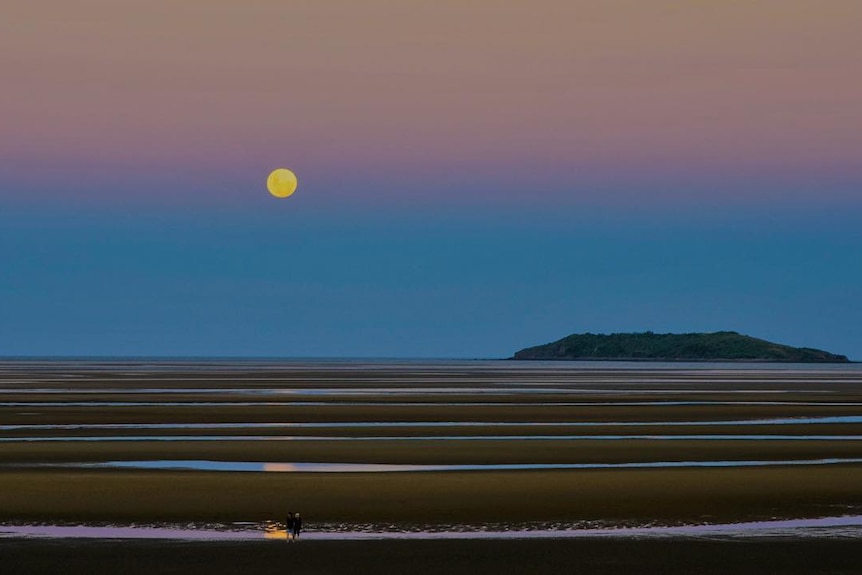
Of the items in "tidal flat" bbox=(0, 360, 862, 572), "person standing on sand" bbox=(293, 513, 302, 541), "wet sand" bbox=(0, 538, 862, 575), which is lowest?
"wet sand" bbox=(0, 538, 862, 575)

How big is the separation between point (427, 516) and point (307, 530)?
2689 millimetres

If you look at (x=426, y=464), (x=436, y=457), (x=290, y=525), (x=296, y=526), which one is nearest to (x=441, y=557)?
(x=296, y=526)

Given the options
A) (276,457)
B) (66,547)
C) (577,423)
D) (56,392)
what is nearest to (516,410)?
(577,423)

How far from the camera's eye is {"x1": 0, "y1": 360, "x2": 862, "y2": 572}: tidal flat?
2614 cm

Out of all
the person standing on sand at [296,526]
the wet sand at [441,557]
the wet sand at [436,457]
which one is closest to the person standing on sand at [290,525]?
the person standing on sand at [296,526]

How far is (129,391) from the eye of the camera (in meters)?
85.8

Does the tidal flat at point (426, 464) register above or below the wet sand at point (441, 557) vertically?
above

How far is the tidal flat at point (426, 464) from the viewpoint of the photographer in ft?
85.8

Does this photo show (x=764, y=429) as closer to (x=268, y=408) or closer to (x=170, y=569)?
(x=268, y=408)

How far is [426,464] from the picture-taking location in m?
35.5

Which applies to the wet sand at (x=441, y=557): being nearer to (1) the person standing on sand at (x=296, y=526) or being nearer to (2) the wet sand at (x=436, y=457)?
(1) the person standing on sand at (x=296, y=526)

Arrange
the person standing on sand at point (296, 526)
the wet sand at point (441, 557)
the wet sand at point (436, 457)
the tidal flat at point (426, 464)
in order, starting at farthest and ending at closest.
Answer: the wet sand at point (436, 457) < the tidal flat at point (426, 464) < the person standing on sand at point (296, 526) < the wet sand at point (441, 557)

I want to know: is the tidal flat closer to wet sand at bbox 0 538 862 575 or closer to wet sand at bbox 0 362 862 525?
wet sand at bbox 0 362 862 525

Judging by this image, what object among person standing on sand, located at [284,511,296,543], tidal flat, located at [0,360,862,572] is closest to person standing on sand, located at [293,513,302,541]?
person standing on sand, located at [284,511,296,543]
